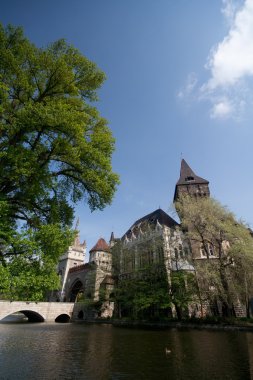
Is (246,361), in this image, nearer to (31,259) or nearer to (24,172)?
(31,259)

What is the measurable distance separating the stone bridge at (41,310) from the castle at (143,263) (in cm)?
333

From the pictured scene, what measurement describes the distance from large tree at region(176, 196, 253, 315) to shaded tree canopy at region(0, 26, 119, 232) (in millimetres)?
16552

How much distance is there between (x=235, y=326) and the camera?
20969 millimetres

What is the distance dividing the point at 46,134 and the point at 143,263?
29.6 m

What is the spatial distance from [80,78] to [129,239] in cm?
3702

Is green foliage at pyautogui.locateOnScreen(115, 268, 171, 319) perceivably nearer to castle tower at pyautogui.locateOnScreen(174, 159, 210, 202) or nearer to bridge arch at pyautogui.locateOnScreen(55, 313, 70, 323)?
castle tower at pyautogui.locateOnScreen(174, 159, 210, 202)

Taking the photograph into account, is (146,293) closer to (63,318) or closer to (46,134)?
(46,134)

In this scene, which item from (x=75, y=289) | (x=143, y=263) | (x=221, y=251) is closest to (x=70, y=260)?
(x=75, y=289)

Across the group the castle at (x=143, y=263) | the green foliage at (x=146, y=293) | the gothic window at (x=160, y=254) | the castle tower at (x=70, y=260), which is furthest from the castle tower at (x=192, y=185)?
the castle tower at (x=70, y=260)

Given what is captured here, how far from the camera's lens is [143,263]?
36.0m

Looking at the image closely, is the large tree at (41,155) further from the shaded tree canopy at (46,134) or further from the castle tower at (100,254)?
the castle tower at (100,254)

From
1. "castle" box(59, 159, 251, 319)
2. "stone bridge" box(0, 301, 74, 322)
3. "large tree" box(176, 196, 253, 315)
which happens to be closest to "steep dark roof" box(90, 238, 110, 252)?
"castle" box(59, 159, 251, 319)

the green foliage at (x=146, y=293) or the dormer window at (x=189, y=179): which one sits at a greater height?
the dormer window at (x=189, y=179)

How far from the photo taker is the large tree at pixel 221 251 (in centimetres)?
2309
